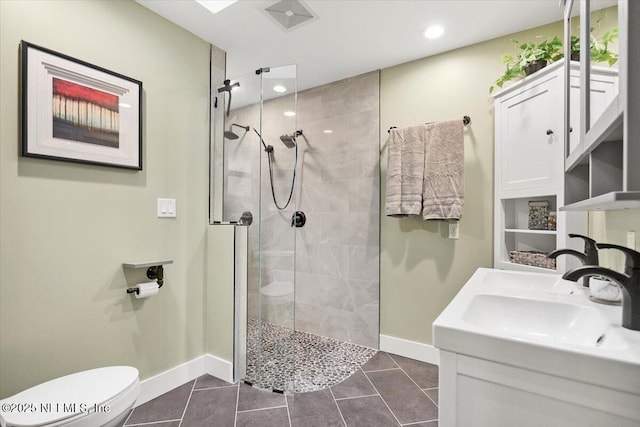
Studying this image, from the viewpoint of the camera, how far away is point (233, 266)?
2.29 m

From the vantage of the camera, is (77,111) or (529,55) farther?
(529,55)

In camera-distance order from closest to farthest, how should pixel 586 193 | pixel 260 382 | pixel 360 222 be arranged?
1. pixel 586 193
2. pixel 260 382
3. pixel 360 222

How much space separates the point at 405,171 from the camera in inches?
101

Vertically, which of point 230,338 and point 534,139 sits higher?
point 534,139

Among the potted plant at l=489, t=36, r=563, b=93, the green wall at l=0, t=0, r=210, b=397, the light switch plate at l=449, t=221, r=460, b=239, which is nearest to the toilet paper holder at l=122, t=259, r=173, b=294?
the green wall at l=0, t=0, r=210, b=397

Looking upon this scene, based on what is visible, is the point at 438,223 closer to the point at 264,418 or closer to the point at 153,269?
the point at 264,418

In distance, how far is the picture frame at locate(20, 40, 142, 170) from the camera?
1.55 metres

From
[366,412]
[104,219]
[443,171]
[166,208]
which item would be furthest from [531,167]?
[104,219]

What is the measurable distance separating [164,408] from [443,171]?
245 centimetres

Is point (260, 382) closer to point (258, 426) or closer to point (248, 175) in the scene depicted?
point (258, 426)

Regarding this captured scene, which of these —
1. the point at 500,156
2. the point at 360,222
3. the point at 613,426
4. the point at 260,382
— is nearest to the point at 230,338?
the point at 260,382

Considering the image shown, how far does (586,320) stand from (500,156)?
1.39 m

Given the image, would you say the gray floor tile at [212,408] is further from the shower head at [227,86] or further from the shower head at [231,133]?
the shower head at [227,86]

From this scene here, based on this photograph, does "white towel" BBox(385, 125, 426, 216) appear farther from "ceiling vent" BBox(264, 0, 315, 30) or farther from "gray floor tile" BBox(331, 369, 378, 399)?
"gray floor tile" BBox(331, 369, 378, 399)
